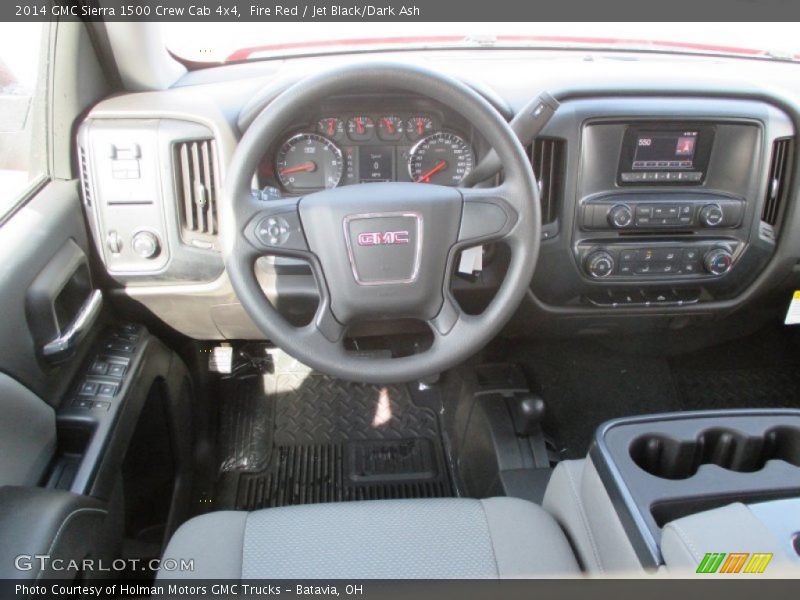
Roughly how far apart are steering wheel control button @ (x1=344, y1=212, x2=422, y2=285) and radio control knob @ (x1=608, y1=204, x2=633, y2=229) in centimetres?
62

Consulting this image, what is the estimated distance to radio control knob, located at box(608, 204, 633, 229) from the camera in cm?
168

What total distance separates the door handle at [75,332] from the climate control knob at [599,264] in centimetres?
124

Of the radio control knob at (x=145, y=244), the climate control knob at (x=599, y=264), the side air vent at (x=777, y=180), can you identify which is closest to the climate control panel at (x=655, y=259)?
the climate control knob at (x=599, y=264)

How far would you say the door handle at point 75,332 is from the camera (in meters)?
1.35

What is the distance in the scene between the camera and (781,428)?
3.77ft

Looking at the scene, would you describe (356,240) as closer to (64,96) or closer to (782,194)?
(64,96)

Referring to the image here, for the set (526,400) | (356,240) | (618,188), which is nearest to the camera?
(356,240)

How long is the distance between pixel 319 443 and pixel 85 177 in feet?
3.69

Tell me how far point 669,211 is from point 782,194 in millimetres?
336

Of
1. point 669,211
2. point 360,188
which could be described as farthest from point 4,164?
point 669,211

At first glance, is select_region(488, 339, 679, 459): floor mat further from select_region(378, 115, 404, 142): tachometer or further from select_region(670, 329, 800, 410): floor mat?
select_region(378, 115, 404, 142): tachometer

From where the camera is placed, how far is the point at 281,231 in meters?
1.33

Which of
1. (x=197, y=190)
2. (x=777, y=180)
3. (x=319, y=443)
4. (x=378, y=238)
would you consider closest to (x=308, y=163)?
(x=197, y=190)

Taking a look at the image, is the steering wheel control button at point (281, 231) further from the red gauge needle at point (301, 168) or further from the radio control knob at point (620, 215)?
the radio control knob at point (620, 215)
